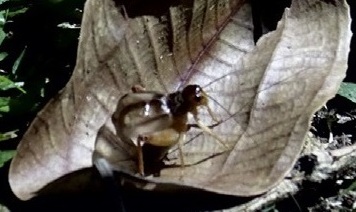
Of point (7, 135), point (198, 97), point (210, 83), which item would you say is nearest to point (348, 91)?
point (210, 83)

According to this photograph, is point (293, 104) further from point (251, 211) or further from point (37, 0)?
point (37, 0)

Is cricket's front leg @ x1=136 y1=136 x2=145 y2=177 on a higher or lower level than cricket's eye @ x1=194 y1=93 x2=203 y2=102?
lower

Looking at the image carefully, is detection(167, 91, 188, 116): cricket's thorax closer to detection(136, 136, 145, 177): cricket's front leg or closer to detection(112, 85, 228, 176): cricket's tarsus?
detection(112, 85, 228, 176): cricket's tarsus

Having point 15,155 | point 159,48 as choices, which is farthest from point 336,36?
point 15,155

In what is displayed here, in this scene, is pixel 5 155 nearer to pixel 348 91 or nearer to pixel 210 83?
pixel 210 83

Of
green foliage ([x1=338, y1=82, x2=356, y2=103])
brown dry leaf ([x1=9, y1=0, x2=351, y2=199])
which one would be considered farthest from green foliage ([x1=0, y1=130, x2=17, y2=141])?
green foliage ([x1=338, y1=82, x2=356, y2=103])

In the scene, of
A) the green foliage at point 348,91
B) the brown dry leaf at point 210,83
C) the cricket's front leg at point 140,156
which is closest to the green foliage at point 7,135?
the brown dry leaf at point 210,83
